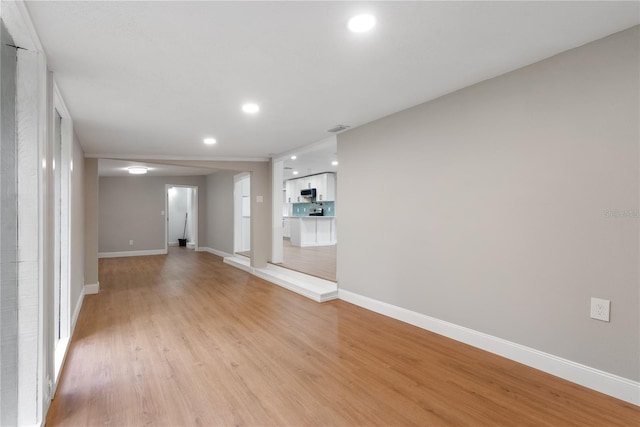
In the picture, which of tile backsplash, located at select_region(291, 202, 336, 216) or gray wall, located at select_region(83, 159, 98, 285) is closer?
gray wall, located at select_region(83, 159, 98, 285)

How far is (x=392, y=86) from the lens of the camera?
270 cm

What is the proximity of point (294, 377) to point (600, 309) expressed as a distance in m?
Answer: 2.13

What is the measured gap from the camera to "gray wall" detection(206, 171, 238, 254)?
26.1 ft

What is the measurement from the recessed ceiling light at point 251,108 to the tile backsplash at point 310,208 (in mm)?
7315

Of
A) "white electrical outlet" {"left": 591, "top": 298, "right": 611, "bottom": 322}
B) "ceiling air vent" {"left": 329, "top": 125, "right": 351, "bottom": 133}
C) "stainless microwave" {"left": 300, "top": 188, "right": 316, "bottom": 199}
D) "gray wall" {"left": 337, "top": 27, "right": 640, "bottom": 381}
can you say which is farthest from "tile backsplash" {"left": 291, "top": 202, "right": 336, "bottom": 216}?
"white electrical outlet" {"left": 591, "top": 298, "right": 611, "bottom": 322}

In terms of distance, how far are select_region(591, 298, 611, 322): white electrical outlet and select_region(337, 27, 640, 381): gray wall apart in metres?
0.03

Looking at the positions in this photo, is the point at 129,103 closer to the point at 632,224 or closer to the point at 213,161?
the point at 213,161

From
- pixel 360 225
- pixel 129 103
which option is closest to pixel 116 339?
pixel 129 103

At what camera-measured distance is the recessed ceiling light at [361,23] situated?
172cm

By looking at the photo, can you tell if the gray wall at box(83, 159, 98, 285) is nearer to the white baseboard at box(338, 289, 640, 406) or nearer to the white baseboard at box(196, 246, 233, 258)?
the white baseboard at box(196, 246, 233, 258)

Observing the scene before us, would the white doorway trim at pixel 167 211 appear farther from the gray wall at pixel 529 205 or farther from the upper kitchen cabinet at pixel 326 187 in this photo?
the gray wall at pixel 529 205

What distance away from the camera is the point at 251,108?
3.17 metres

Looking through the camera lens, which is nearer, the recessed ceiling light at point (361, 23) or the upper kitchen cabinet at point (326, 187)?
Answer: the recessed ceiling light at point (361, 23)

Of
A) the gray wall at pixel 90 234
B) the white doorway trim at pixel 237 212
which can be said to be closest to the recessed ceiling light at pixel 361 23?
the gray wall at pixel 90 234
